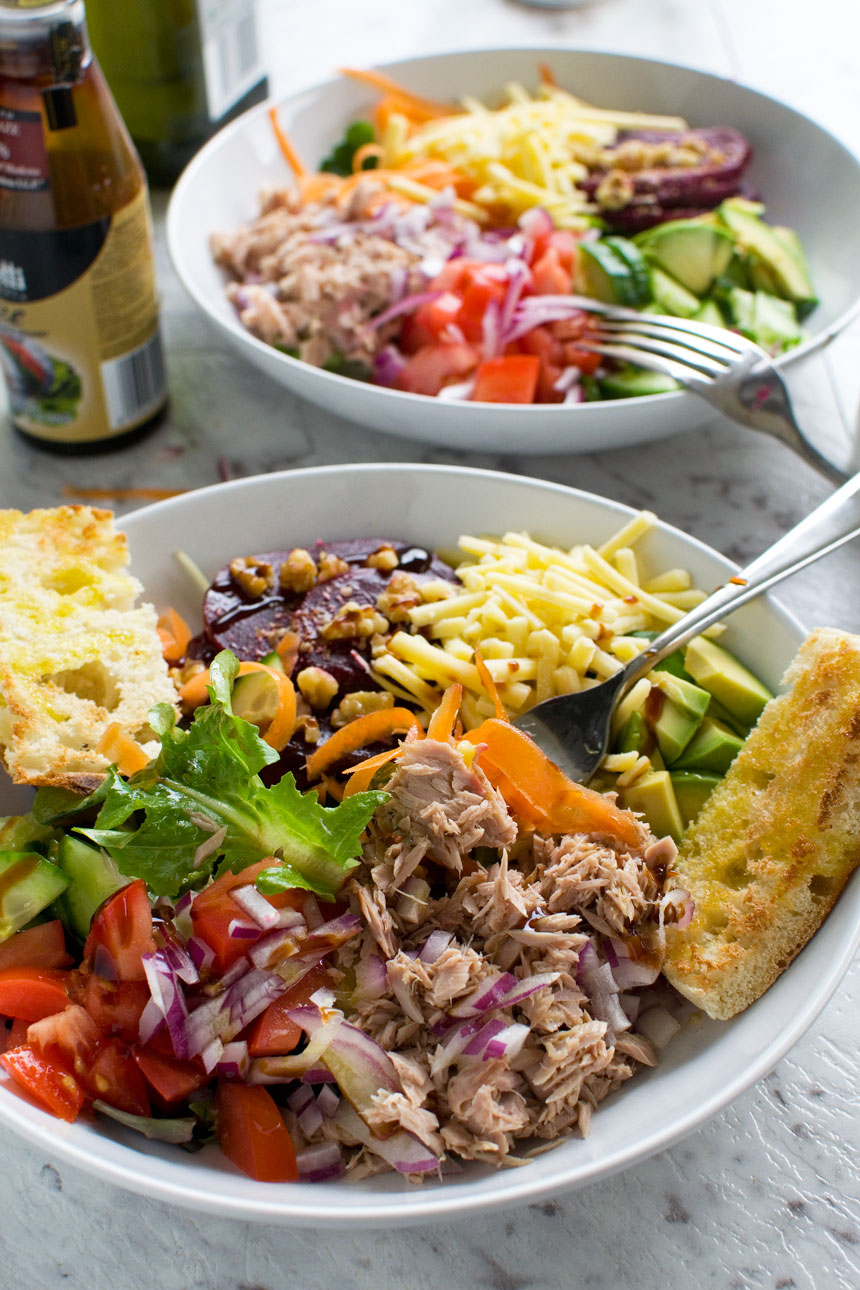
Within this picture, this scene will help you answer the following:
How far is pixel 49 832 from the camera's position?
61.6 inches

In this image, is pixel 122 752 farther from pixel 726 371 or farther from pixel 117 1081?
pixel 726 371

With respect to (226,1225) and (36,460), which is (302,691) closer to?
(226,1225)

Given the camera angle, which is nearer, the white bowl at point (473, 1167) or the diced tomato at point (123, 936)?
the white bowl at point (473, 1167)

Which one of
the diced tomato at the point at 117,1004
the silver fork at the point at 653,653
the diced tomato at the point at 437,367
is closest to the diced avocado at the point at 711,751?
the silver fork at the point at 653,653

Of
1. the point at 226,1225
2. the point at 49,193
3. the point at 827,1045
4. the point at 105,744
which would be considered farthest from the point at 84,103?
the point at 827,1045

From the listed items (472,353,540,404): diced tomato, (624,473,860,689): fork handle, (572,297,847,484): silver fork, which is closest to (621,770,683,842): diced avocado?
(624,473,860,689): fork handle

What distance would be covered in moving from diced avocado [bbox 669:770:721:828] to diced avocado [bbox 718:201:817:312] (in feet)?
5.35

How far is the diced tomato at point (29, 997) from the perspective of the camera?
4.56 ft

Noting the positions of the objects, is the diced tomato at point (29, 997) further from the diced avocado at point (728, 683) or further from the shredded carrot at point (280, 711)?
the diced avocado at point (728, 683)

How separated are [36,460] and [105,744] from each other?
124cm

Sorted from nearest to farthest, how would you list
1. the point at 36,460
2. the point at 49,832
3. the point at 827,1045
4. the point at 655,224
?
the point at 49,832, the point at 827,1045, the point at 36,460, the point at 655,224

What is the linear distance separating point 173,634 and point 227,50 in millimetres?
2029

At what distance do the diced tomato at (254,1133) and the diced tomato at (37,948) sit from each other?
28 centimetres

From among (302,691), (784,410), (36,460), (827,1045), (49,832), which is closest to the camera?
(49,832)
